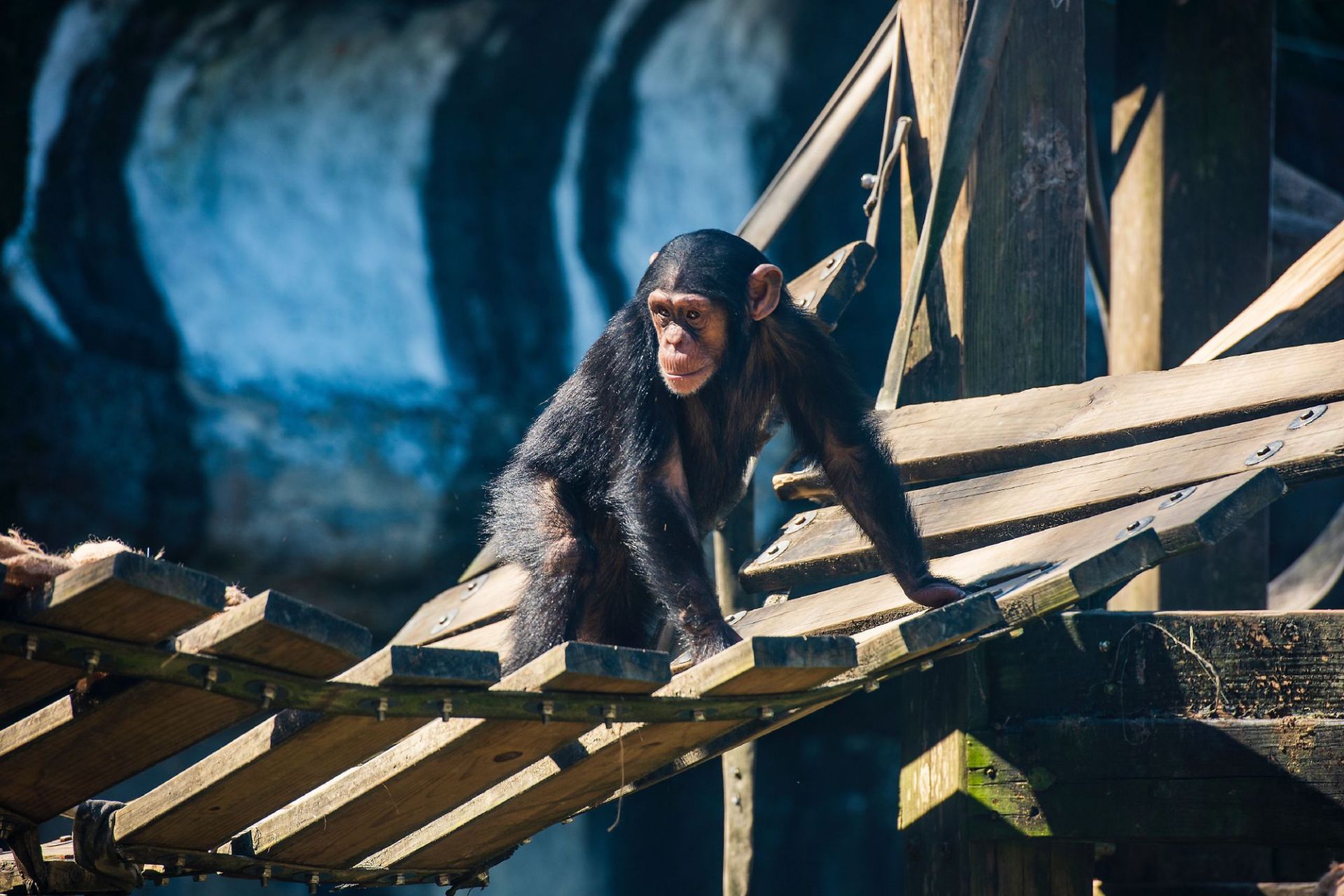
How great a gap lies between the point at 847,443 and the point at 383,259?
14.5ft

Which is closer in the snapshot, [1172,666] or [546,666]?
[546,666]

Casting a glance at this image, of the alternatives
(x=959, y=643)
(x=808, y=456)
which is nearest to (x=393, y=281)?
(x=808, y=456)

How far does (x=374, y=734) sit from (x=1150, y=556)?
5.58ft

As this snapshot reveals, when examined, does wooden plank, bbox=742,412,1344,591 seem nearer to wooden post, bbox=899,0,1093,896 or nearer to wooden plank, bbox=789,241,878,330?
wooden post, bbox=899,0,1093,896

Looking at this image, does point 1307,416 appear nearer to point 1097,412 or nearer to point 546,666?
point 1097,412

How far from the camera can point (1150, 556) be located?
2.90 m

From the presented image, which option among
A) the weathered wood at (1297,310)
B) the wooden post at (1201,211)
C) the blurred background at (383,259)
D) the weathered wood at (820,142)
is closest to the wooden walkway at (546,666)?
the weathered wood at (1297,310)

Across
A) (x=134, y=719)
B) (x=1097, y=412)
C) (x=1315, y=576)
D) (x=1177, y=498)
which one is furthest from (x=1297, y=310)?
(x=134, y=719)

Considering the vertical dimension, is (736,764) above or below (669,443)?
below

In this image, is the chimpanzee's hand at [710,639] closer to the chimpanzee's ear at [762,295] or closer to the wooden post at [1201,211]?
the chimpanzee's ear at [762,295]

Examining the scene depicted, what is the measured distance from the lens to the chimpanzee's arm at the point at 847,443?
3.85m

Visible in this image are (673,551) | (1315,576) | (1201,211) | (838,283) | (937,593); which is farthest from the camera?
(1315,576)

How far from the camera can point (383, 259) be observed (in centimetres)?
779

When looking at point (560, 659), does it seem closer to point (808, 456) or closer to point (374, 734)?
point (374, 734)
